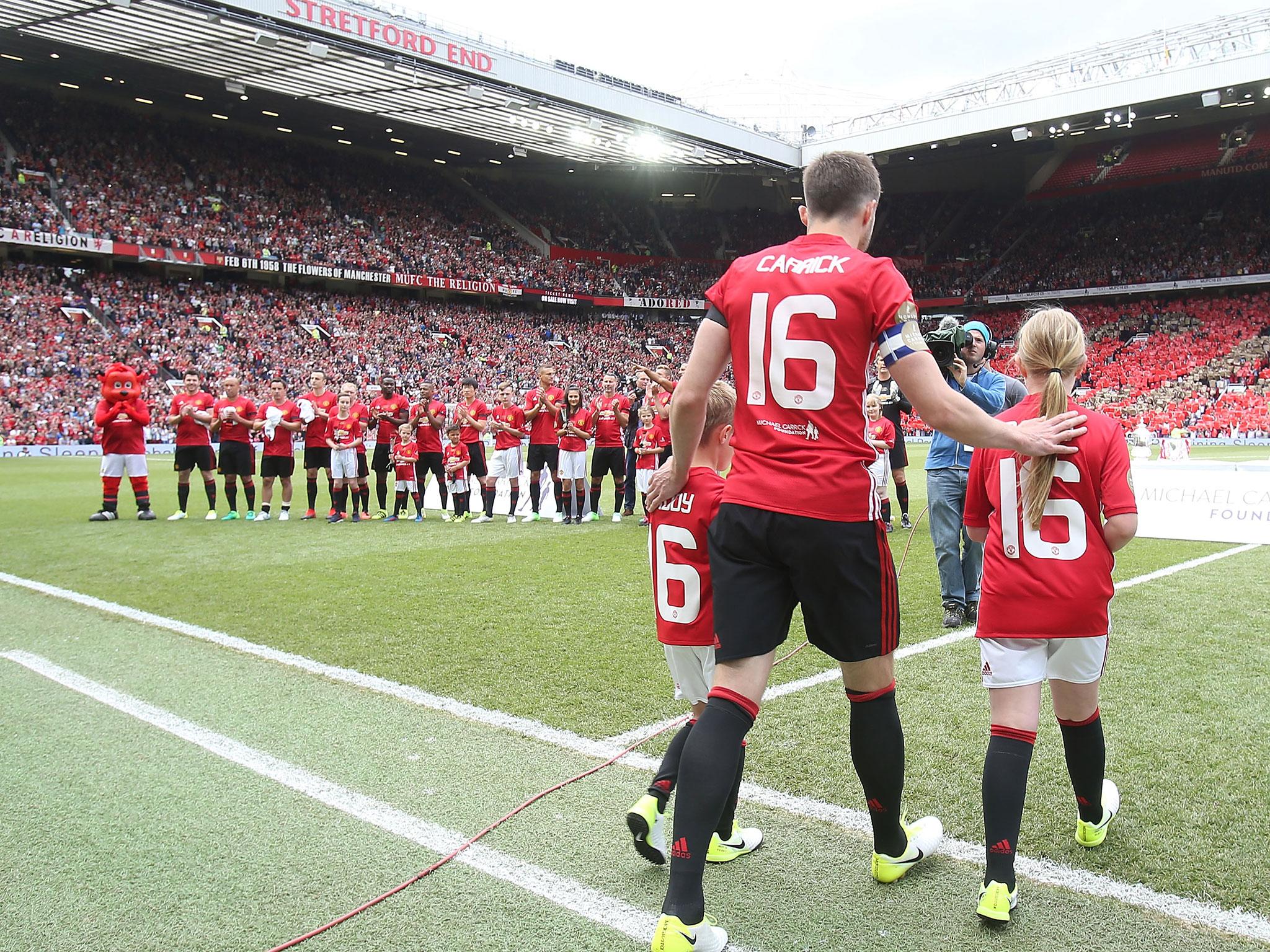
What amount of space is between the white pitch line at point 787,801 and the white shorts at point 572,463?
644 centimetres

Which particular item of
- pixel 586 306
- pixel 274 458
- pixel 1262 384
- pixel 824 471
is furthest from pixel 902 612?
pixel 586 306

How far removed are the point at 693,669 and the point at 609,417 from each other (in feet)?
31.2

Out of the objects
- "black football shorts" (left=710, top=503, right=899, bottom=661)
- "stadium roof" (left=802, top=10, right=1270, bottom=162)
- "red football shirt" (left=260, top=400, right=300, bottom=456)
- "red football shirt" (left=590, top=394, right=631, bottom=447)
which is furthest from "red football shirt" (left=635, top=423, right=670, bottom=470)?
"stadium roof" (left=802, top=10, right=1270, bottom=162)

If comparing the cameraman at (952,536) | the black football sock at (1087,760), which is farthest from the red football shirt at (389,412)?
the black football sock at (1087,760)

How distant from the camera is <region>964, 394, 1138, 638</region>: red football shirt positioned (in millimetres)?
2730

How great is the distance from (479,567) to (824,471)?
6722 mm

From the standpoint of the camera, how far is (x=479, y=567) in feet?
28.8

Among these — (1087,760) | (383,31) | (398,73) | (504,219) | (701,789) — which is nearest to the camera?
(701,789)

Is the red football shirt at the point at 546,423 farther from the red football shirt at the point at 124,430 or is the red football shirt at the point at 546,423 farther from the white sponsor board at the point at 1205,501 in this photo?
the white sponsor board at the point at 1205,501

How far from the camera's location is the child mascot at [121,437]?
39.0 feet

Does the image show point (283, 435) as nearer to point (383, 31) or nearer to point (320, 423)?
point (320, 423)

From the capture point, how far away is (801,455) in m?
2.47

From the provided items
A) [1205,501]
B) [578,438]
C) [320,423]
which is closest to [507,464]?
[578,438]

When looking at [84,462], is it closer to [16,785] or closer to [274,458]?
[274,458]
